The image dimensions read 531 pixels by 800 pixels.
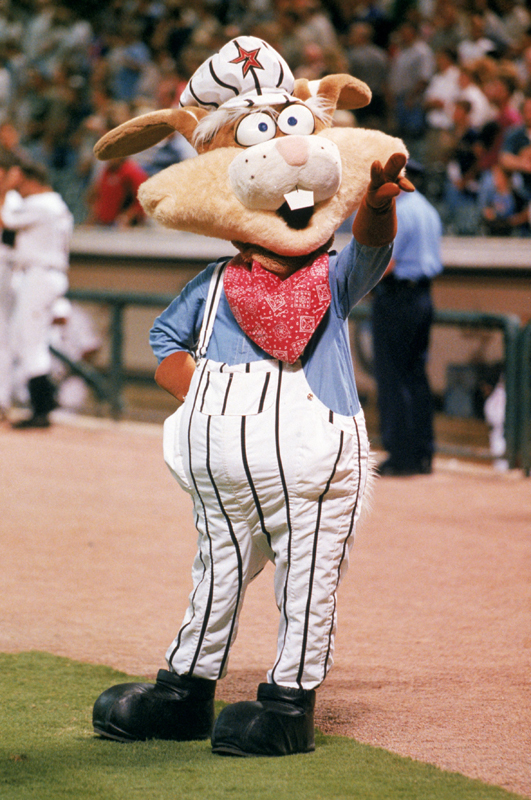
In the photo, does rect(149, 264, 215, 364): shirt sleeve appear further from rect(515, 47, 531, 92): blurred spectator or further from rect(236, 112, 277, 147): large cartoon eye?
rect(515, 47, 531, 92): blurred spectator

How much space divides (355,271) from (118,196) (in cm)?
904

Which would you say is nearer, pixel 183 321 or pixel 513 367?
pixel 183 321

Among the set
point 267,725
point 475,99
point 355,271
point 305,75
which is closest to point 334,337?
point 355,271

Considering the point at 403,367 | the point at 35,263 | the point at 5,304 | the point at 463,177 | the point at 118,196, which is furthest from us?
the point at 118,196

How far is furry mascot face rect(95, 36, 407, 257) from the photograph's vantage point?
2.71 meters

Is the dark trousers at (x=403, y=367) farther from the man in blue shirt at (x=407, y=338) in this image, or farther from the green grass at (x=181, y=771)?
the green grass at (x=181, y=771)

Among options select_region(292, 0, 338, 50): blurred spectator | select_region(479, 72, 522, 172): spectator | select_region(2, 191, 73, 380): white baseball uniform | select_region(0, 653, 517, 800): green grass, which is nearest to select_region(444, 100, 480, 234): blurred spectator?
select_region(479, 72, 522, 172): spectator

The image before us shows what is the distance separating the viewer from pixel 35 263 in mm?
8312

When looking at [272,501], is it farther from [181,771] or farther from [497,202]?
[497,202]

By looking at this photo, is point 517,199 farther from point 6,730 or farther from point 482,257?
point 6,730

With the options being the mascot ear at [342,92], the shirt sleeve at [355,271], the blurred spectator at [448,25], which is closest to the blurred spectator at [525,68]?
the blurred spectator at [448,25]

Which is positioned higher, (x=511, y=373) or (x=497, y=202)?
(x=497, y=202)

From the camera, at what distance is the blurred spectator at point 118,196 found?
10.8 m

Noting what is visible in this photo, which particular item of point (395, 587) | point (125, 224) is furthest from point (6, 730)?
point (125, 224)
